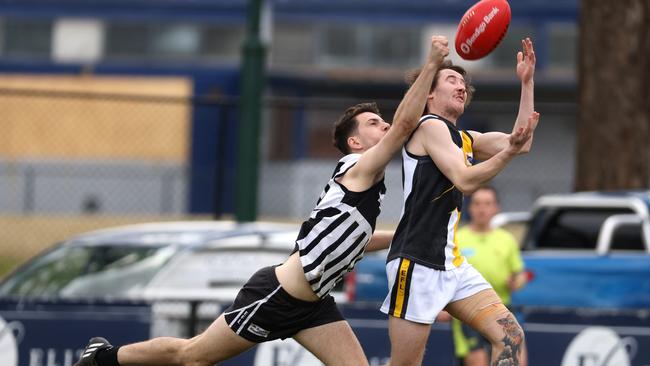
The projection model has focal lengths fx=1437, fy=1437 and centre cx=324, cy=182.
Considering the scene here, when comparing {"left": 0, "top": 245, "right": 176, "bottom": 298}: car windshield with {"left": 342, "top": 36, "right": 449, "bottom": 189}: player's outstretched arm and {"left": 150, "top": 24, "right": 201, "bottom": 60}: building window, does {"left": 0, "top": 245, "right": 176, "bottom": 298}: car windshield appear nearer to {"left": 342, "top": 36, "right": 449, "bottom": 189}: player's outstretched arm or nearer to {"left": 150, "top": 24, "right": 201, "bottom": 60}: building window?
{"left": 342, "top": 36, "right": 449, "bottom": 189}: player's outstretched arm

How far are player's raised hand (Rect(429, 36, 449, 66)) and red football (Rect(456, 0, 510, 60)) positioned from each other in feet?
0.82

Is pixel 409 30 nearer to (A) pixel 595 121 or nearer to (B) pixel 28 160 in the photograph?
(B) pixel 28 160

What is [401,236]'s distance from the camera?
7.35 metres

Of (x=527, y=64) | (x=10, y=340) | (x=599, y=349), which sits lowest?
(x=10, y=340)

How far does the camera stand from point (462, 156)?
711 cm

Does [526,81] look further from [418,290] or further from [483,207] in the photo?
[483,207]

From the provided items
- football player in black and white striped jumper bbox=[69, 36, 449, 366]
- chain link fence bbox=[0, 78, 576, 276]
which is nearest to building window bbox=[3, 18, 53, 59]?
chain link fence bbox=[0, 78, 576, 276]

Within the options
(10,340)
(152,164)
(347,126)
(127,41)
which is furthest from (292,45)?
(347,126)

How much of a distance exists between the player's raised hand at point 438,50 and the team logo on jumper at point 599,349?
4099mm

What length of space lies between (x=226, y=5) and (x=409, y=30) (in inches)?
153

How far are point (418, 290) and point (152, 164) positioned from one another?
17.6 meters

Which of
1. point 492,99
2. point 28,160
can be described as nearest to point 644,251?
point 28,160

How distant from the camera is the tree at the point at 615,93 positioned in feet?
50.4

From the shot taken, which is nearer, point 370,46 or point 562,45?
point 562,45
